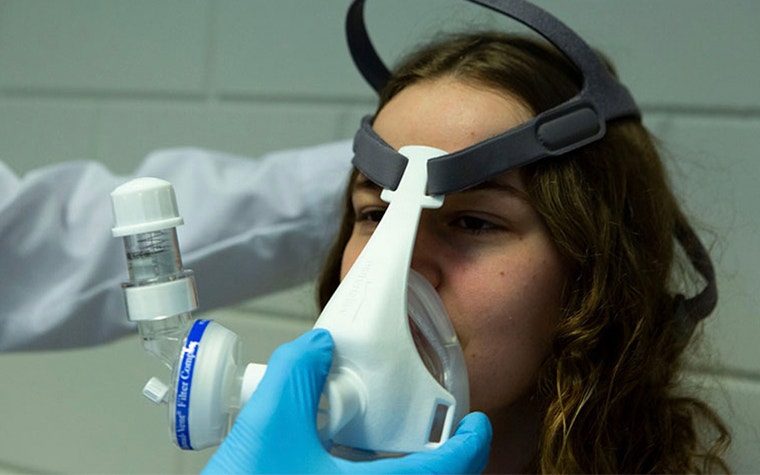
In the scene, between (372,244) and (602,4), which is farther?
(602,4)

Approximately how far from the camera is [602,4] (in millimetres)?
1327

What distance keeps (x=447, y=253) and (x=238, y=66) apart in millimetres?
819

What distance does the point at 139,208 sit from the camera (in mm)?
754

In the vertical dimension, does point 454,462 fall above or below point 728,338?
above

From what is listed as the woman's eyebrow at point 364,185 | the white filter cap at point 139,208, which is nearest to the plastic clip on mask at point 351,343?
the white filter cap at point 139,208

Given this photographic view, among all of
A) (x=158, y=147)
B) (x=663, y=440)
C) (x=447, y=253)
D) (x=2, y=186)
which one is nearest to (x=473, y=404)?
(x=447, y=253)

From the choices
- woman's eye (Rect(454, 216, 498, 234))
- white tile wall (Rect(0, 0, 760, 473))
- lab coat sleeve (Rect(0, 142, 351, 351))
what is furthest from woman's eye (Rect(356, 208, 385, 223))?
white tile wall (Rect(0, 0, 760, 473))

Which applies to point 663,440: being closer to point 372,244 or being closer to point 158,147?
point 372,244

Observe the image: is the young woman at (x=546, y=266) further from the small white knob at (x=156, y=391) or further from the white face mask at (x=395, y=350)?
the small white knob at (x=156, y=391)

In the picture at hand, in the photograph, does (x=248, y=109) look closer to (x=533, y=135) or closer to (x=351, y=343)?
(x=533, y=135)

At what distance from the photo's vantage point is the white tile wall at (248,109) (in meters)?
1.26

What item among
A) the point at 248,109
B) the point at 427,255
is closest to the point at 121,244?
the point at 248,109

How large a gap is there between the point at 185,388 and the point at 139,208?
0.16 meters

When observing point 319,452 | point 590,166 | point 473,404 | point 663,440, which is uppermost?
point 590,166
